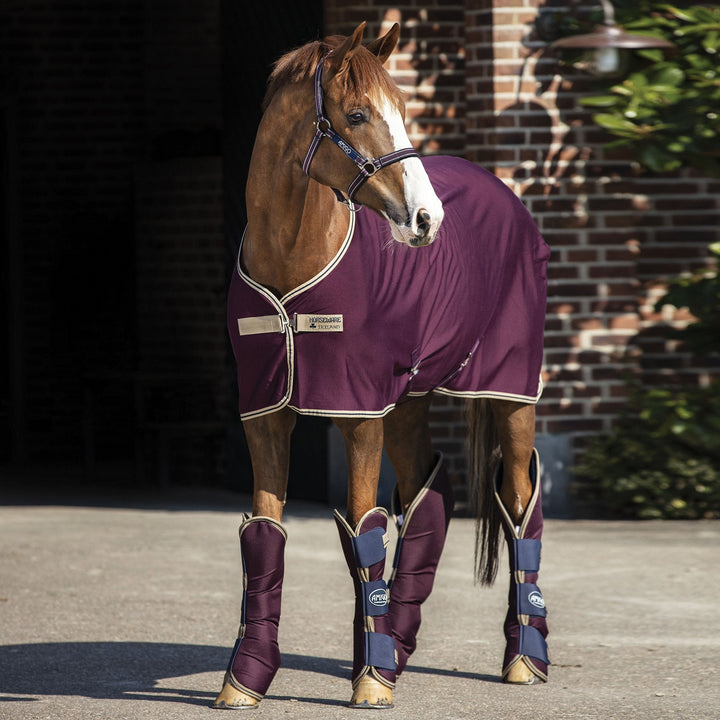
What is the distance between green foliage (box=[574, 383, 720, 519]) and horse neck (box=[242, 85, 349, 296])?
167 inches

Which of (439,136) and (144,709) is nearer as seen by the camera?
(144,709)

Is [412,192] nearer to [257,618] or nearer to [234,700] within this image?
[257,618]

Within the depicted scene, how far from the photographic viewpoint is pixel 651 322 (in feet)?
29.9

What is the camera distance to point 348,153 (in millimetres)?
4344

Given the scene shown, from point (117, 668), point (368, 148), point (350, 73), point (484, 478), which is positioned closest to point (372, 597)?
point (484, 478)

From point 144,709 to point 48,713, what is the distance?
1.02ft

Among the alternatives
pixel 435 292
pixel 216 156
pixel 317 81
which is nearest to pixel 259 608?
pixel 435 292

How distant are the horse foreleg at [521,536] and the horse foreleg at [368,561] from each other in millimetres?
624

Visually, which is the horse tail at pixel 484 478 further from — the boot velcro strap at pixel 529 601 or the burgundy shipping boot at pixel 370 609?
the burgundy shipping boot at pixel 370 609

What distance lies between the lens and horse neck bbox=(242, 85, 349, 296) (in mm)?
4508

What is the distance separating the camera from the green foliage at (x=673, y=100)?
825 cm

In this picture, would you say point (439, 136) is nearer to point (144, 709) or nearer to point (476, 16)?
point (476, 16)

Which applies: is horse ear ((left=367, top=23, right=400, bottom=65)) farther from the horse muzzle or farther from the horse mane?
the horse muzzle

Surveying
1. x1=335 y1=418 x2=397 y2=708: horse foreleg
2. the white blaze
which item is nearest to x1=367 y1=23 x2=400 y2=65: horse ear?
the white blaze
